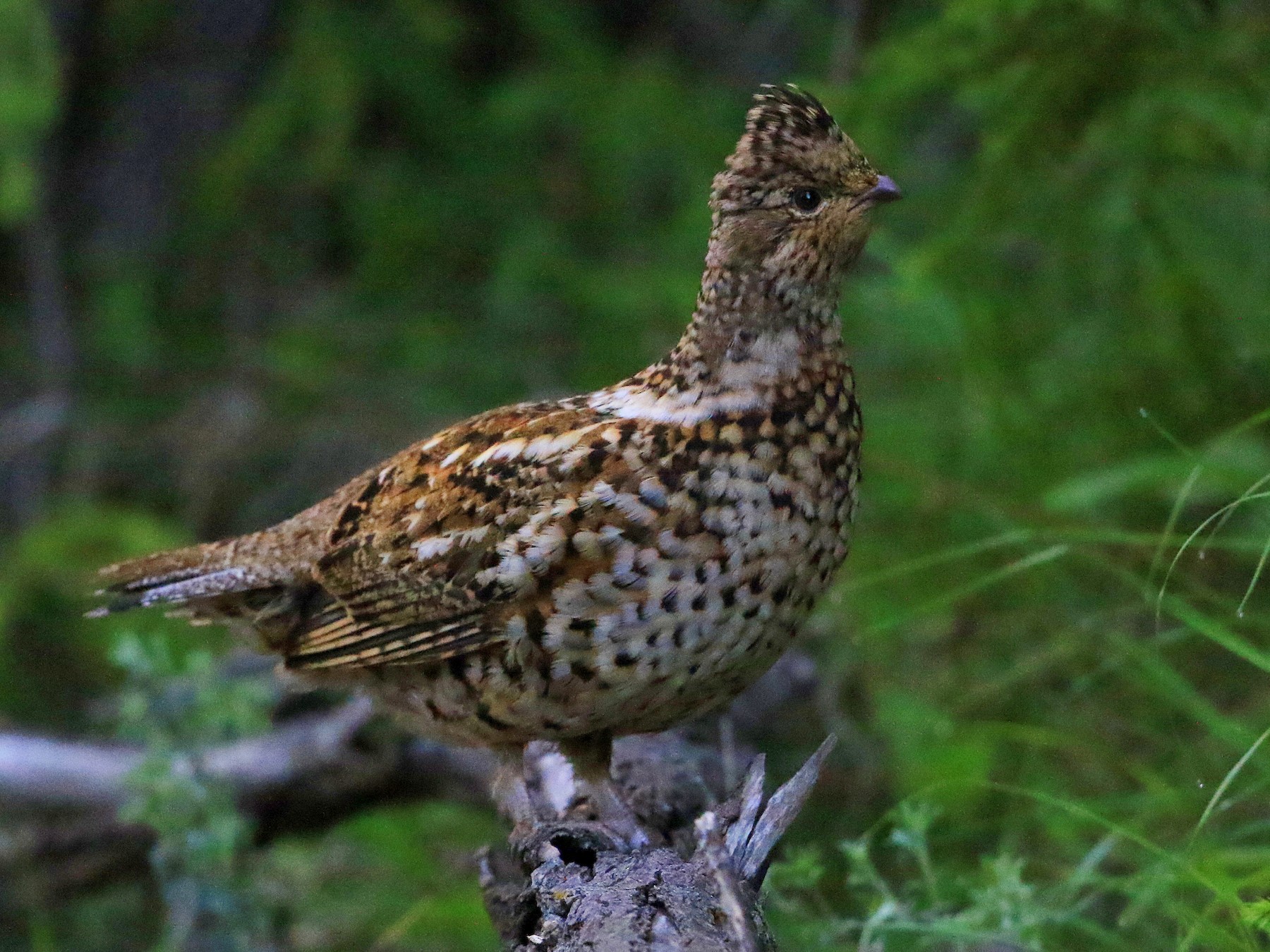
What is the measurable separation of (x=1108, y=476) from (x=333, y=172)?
163 inches

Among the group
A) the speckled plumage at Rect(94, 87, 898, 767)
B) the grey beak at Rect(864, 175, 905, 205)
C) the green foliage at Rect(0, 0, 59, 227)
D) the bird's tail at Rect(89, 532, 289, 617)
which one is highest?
the green foliage at Rect(0, 0, 59, 227)

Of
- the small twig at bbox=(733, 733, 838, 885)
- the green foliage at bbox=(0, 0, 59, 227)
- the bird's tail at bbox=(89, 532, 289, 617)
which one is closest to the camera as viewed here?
the small twig at bbox=(733, 733, 838, 885)

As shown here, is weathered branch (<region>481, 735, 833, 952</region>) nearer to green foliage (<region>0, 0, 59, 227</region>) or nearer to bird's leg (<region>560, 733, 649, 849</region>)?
bird's leg (<region>560, 733, 649, 849</region>)

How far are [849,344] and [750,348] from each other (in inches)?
137

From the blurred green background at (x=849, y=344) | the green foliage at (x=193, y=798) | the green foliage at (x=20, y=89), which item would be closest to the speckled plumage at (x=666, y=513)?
the blurred green background at (x=849, y=344)

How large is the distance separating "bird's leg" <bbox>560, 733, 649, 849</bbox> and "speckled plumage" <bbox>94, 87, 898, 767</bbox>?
38 millimetres

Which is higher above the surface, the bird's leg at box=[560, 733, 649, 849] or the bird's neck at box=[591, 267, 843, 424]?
the bird's neck at box=[591, 267, 843, 424]

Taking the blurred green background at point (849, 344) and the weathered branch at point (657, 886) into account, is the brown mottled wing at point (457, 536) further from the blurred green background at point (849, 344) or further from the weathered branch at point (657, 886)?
the blurred green background at point (849, 344)

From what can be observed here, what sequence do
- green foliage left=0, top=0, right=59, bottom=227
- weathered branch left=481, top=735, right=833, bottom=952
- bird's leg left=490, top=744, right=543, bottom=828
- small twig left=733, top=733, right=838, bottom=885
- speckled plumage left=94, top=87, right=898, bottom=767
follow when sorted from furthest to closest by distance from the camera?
green foliage left=0, top=0, right=59, bottom=227 < bird's leg left=490, top=744, right=543, bottom=828 < speckled plumage left=94, top=87, right=898, bottom=767 < small twig left=733, top=733, right=838, bottom=885 < weathered branch left=481, top=735, right=833, bottom=952

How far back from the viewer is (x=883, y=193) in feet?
9.59

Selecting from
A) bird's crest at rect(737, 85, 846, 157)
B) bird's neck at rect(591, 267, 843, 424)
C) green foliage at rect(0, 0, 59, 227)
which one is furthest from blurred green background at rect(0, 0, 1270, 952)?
bird's crest at rect(737, 85, 846, 157)

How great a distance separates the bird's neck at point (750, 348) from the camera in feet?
9.62

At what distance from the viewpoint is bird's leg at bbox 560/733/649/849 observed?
3057mm

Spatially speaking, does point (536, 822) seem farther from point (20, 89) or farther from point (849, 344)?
point (849, 344)
